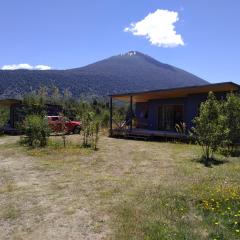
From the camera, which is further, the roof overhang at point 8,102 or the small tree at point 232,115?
the roof overhang at point 8,102

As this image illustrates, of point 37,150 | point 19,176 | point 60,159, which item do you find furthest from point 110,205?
point 37,150

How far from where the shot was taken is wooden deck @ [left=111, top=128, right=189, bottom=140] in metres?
25.4

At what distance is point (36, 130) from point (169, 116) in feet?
40.9

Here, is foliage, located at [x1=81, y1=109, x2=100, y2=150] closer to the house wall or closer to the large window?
the house wall

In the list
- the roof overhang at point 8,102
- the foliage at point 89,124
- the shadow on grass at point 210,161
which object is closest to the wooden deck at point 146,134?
the foliage at point 89,124

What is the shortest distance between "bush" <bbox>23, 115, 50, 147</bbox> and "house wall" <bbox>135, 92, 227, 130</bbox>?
941 cm

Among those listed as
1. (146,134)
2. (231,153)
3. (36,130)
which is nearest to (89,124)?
(36,130)

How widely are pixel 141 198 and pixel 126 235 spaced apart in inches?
97.5

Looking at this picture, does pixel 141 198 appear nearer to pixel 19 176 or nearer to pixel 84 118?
pixel 19 176

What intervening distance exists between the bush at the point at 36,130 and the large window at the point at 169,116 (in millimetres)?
11584

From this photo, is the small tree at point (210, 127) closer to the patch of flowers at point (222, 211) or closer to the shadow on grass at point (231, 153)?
the shadow on grass at point (231, 153)

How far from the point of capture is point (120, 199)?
937 centimetres

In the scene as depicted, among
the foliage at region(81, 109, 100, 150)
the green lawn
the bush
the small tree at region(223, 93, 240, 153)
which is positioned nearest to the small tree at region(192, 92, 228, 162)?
the green lawn

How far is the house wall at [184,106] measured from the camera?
26.3 meters
